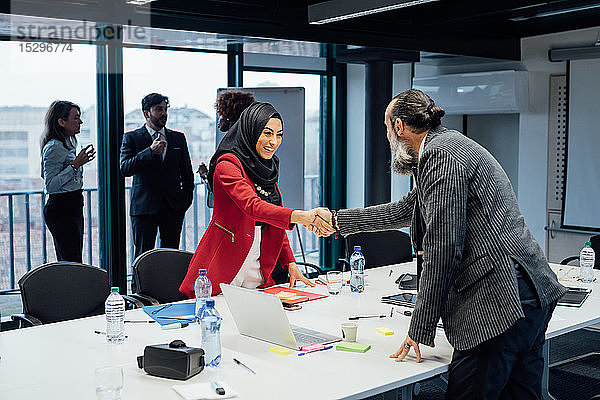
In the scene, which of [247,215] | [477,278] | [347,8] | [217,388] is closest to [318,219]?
[247,215]

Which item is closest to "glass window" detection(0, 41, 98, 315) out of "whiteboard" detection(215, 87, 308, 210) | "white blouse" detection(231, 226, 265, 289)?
"whiteboard" detection(215, 87, 308, 210)

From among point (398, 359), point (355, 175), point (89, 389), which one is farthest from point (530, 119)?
point (89, 389)

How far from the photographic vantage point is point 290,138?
670 cm

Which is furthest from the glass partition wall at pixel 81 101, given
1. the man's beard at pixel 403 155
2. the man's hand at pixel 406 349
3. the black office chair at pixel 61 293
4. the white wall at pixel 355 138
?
the man's hand at pixel 406 349

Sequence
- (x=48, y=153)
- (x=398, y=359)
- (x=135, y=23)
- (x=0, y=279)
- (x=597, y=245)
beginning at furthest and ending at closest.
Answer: (x=0, y=279) < (x=48, y=153) < (x=597, y=245) < (x=135, y=23) < (x=398, y=359)

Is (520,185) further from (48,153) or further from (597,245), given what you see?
(48,153)

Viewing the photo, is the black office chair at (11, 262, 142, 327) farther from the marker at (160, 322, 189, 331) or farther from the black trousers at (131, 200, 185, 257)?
the black trousers at (131, 200, 185, 257)

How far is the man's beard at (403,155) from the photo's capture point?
272 centimetres

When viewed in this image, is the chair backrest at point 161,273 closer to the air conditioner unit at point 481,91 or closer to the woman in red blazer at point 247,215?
the woman in red blazer at point 247,215

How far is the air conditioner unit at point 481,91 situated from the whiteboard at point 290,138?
5.55 feet

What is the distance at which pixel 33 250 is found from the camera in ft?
20.0

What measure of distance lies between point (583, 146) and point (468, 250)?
4.73 metres

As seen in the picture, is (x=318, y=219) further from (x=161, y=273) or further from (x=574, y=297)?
(x=574, y=297)

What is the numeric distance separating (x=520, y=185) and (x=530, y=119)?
A: 2.24 feet
